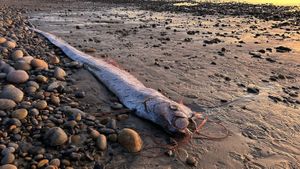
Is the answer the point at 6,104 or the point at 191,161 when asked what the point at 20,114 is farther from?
the point at 191,161

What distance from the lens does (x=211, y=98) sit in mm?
7086

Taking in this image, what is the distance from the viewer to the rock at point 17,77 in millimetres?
6750

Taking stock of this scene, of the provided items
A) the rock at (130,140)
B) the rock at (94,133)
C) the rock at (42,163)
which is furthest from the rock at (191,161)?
the rock at (42,163)

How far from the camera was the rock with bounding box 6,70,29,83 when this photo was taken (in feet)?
22.1

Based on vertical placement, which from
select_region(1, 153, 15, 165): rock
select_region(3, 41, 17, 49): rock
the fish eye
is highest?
select_region(3, 41, 17, 49): rock

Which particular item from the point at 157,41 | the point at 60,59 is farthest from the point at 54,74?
the point at 157,41

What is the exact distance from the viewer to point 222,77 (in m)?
8.52

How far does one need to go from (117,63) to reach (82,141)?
4.76 m

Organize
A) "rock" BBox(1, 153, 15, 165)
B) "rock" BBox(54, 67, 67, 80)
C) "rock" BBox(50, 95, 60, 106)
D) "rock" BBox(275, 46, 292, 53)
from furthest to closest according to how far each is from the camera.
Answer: "rock" BBox(275, 46, 292, 53), "rock" BBox(54, 67, 67, 80), "rock" BBox(50, 95, 60, 106), "rock" BBox(1, 153, 15, 165)

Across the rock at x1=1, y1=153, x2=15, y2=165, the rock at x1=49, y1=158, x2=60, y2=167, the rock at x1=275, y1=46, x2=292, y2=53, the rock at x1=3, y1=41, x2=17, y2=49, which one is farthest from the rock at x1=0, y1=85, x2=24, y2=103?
the rock at x1=275, y1=46, x2=292, y2=53

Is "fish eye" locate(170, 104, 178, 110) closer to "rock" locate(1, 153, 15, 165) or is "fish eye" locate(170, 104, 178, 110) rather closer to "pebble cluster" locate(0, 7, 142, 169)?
"pebble cluster" locate(0, 7, 142, 169)

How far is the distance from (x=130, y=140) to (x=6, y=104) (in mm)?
2106

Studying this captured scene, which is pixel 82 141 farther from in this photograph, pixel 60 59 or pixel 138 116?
pixel 60 59

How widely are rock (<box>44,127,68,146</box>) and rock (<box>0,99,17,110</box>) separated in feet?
3.44
